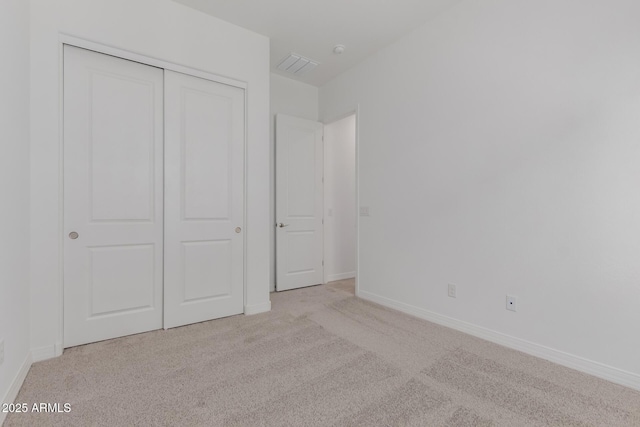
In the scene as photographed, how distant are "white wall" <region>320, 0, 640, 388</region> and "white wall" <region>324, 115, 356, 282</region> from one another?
1.31m

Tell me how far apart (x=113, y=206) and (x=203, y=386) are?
1.63 meters

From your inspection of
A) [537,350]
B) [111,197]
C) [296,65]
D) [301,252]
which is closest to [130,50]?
[111,197]

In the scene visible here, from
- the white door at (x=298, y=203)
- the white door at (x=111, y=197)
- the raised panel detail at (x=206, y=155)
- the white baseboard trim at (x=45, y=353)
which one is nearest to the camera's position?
the white baseboard trim at (x=45, y=353)

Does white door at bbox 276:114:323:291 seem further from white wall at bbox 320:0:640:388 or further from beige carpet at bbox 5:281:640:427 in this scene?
beige carpet at bbox 5:281:640:427

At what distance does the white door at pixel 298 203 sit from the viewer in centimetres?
397

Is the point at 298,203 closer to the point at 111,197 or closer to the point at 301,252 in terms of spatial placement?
the point at 301,252

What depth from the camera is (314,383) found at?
1.80m

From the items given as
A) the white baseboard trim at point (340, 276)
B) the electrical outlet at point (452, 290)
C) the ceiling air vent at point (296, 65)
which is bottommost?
the white baseboard trim at point (340, 276)

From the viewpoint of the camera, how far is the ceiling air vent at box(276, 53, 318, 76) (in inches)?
139

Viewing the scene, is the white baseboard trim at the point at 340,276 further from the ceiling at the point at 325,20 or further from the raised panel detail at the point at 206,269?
the ceiling at the point at 325,20

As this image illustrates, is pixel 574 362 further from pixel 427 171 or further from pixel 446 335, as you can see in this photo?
pixel 427 171

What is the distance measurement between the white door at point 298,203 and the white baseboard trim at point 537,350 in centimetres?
153

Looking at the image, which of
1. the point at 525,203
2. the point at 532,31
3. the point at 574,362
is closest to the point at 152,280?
the point at 525,203

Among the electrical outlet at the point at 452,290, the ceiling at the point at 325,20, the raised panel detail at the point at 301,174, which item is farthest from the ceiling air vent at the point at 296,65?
the electrical outlet at the point at 452,290
